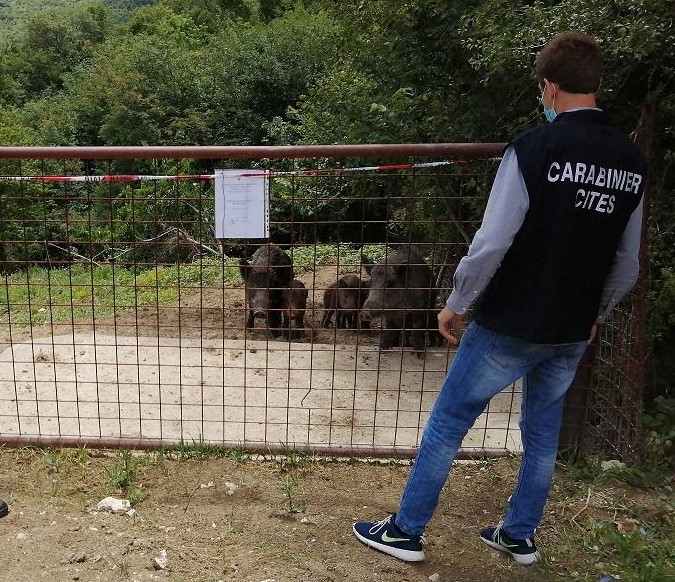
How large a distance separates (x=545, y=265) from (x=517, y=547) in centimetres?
151

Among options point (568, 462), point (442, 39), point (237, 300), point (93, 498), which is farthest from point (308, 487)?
point (237, 300)

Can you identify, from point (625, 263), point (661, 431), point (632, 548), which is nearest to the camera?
point (625, 263)

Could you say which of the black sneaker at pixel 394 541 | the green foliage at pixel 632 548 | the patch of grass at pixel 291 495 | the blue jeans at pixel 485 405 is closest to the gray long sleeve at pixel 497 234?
the blue jeans at pixel 485 405

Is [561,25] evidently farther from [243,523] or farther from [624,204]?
[243,523]

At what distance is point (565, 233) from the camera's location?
→ 267 centimetres

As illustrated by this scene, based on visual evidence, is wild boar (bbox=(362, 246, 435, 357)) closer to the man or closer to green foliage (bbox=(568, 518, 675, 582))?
green foliage (bbox=(568, 518, 675, 582))

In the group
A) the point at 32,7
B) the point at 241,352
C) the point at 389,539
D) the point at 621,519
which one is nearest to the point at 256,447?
the point at 389,539

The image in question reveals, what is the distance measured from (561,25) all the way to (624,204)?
1879 millimetres

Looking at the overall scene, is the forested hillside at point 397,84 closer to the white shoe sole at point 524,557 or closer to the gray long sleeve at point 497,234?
the gray long sleeve at point 497,234

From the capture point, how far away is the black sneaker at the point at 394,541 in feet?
10.7

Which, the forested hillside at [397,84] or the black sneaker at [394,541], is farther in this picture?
the forested hillside at [397,84]

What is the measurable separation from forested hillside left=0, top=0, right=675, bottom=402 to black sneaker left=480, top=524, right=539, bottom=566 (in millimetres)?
1863

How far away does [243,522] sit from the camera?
364 centimetres

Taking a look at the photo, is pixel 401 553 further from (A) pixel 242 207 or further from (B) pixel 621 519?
(A) pixel 242 207
